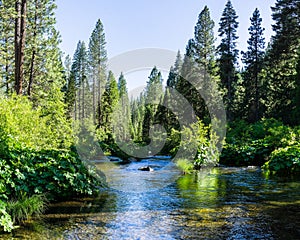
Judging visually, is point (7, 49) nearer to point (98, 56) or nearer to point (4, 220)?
point (98, 56)

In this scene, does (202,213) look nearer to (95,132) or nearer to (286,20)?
(95,132)

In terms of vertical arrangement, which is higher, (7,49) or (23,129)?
(7,49)

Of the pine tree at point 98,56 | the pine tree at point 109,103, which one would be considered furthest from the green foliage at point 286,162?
the pine tree at point 109,103

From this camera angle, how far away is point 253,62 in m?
36.8

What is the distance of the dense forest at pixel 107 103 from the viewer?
8570 mm

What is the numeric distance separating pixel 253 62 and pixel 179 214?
105ft

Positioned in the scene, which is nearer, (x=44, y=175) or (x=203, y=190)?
(x=44, y=175)

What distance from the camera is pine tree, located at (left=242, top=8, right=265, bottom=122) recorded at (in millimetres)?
36469

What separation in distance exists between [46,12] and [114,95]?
2413 centimetres

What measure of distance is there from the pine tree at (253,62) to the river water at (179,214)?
85.3 ft

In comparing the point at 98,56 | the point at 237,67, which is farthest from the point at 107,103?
the point at 237,67

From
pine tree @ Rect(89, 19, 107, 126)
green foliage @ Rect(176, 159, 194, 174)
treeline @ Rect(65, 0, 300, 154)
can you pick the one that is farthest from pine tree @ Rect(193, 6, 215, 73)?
green foliage @ Rect(176, 159, 194, 174)

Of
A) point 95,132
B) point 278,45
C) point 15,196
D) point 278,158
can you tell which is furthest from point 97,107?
point 15,196

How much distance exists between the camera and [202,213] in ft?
25.5
